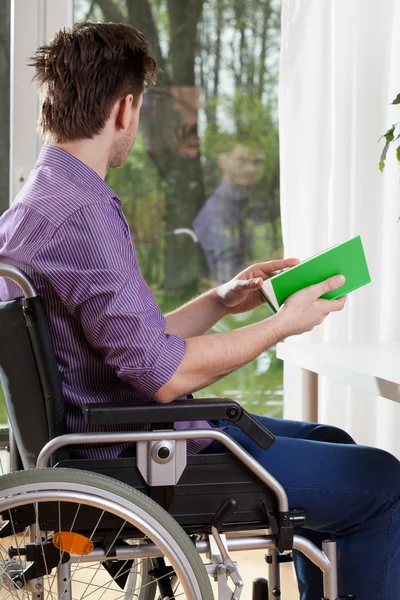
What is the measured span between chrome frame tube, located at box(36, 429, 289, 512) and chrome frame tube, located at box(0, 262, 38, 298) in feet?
0.70

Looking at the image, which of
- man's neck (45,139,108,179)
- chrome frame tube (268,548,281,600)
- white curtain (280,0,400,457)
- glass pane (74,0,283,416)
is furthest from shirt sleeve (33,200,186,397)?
glass pane (74,0,283,416)

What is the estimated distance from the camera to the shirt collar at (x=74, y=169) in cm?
129

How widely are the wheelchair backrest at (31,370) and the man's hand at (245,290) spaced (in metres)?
0.56

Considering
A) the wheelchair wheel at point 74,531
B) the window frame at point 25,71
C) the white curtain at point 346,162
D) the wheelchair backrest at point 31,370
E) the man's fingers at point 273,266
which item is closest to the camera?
the wheelchair wheel at point 74,531

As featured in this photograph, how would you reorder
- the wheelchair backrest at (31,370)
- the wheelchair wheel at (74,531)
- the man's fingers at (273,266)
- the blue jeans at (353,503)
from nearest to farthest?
the wheelchair wheel at (74,531) → the wheelchair backrest at (31,370) → the blue jeans at (353,503) → the man's fingers at (273,266)

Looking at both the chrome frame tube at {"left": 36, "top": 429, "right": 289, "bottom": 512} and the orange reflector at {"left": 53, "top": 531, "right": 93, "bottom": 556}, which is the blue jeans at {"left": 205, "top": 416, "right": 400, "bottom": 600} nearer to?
the chrome frame tube at {"left": 36, "top": 429, "right": 289, "bottom": 512}

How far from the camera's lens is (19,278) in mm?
1184

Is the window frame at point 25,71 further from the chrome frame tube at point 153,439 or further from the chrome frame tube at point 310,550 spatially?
the chrome frame tube at point 310,550

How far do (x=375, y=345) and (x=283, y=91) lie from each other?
42.1 inches

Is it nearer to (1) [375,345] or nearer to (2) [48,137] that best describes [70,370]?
(2) [48,137]

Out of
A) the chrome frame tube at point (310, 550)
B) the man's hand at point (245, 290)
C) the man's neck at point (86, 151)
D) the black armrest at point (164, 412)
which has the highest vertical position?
the man's neck at point (86, 151)

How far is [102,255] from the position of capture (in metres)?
1.20

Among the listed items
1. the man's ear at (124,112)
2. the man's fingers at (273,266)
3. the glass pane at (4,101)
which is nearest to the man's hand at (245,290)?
the man's fingers at (273,266)

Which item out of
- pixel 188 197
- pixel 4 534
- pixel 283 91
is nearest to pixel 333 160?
pixel 283 91
